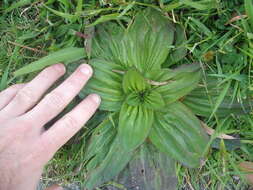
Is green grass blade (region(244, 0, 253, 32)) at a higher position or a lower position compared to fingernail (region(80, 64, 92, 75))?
higher

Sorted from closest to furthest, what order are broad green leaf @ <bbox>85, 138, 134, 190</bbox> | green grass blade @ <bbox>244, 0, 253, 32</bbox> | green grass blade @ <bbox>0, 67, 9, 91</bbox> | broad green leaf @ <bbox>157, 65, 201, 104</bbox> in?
green grass blade @ <bbox>244, 0, 253, 32</bbox> → broad green leaf @ <bbox>157, 65, 201, 104</bbox> → broad green leaf @ <bbox>85, 138, 134, 190</bbox> → green grass blade @ <bbox>0, 67, 9, 91</bbox>

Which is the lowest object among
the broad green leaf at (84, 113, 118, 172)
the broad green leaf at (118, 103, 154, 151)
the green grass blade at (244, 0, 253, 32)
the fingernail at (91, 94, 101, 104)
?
the broad green leaf at (84, 113, 118, 172)

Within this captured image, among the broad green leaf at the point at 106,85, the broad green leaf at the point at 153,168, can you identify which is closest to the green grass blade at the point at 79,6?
the broad green leaf at the point at 106,85

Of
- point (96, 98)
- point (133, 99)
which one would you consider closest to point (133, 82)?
point (133, 99)

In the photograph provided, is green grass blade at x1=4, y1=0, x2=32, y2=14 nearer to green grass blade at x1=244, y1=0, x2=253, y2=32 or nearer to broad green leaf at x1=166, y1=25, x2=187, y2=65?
broad green leaf at x1=166, y1=25, x2=187, y2=65

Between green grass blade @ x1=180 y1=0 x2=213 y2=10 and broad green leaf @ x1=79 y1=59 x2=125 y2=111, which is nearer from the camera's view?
green grass blade @ x1=180 y1=0 x2=213 y2=10

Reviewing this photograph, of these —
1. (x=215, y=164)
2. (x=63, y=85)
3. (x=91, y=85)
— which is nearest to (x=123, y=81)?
(x=91, y=85)

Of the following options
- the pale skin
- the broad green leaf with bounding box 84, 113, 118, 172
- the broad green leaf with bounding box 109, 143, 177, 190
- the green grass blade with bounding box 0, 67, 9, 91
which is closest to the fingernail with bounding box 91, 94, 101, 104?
the pale skin
